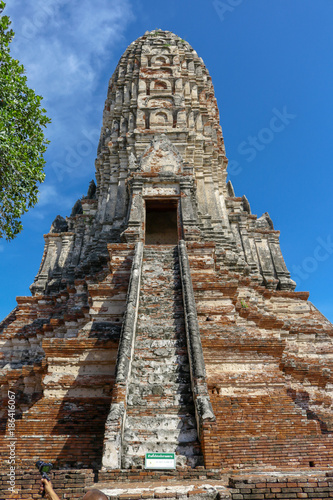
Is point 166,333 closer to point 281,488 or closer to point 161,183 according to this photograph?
point 281,488

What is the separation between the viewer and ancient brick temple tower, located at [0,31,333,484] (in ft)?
20.2

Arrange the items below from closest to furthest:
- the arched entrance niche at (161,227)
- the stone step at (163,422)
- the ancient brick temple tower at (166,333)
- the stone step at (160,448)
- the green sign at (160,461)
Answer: the green sign at (160,461)
the stone step at (160,448)
the stone step at (163,422)
the ancient brick temple tower at (166,333)
the arched entrance niche at (161,227)

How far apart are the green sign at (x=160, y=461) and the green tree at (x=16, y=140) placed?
6.70 m

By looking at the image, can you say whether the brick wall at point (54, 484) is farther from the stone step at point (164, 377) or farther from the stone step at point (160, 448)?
the stone step at point (164, 377)

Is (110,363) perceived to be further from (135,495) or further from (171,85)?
(171,85)

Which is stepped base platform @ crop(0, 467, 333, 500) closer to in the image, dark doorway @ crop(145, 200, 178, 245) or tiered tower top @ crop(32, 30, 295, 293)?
tiered tower top @ crop(32, 30, 295, 293)

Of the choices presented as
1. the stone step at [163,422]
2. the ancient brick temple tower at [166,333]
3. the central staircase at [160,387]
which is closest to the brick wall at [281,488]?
the ancient brick temple tower at [166,333]

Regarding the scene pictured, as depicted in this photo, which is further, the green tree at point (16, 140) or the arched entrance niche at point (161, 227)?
the arched entrance niche at point (161, 227)

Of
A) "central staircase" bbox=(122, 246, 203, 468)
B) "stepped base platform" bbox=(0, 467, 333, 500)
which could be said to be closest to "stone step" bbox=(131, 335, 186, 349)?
"central staircase" bbox=(122, 246, 203, 468)

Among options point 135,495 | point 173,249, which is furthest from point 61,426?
point 173,249

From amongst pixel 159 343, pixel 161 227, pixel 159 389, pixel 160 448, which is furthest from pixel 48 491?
pixel 161 227

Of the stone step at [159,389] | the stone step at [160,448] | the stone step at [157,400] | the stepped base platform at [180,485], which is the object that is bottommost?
the stepped base platform at [180,485]

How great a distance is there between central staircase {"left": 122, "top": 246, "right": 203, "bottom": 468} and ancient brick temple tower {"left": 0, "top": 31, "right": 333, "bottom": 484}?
0.02 m

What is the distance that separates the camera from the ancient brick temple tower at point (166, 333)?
616 cm
